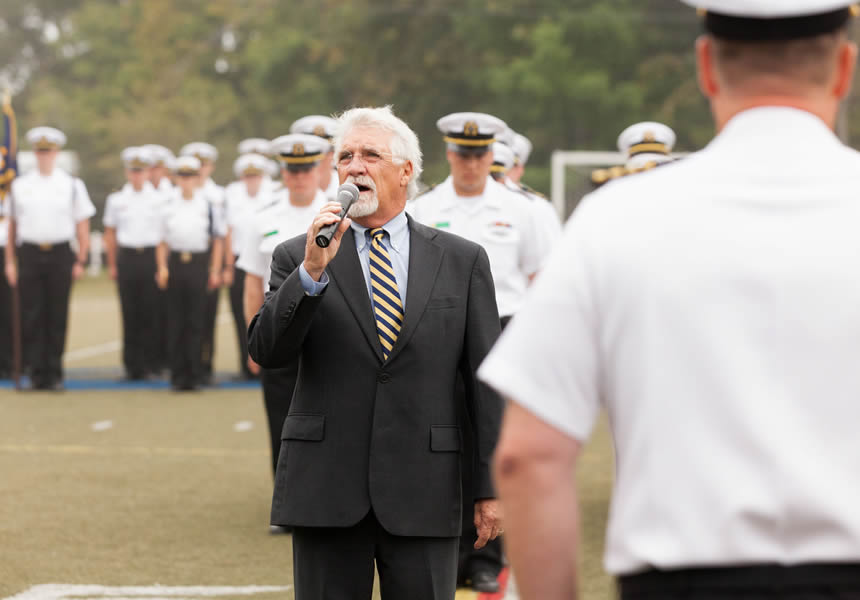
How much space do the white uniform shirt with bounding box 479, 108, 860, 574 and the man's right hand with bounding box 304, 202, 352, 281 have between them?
5.52 feet

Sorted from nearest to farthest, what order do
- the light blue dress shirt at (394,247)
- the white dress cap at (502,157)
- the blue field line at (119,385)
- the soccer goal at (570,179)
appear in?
the light blue dress shirt at (394,247), the white dress cap at (502,157), the blue field line at (119,385), the soccer goal at (570,179)

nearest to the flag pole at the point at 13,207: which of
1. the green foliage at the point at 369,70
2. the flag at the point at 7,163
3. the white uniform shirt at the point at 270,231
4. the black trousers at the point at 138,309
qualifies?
the flag at the point at 7,163

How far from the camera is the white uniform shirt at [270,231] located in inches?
279

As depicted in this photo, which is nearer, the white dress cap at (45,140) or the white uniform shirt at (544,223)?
the white uniform shirt at (544,223)

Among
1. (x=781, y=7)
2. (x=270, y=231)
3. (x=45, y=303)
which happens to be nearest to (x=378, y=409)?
(x=781, y=7)

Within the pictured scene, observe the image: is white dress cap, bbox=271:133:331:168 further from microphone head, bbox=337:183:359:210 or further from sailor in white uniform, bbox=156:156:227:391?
sailor in white uniform, bbox=156:156:227:391

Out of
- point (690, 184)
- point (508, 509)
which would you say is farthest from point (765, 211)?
point (508, 509)

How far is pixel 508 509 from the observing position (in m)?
1.99

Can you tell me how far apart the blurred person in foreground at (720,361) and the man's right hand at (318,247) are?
1674 millimetres

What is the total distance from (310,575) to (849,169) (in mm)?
2309

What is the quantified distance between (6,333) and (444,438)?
12.2 metres

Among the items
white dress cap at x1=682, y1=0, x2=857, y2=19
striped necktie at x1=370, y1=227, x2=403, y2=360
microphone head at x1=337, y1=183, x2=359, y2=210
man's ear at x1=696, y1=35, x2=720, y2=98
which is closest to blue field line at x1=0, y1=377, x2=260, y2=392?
striped necktie at x1=370, y1=227, x2=403, y2=360

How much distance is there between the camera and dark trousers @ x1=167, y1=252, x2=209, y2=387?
1399cm

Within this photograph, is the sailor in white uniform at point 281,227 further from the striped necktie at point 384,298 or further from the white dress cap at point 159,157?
the white dress cap at point 159,157
